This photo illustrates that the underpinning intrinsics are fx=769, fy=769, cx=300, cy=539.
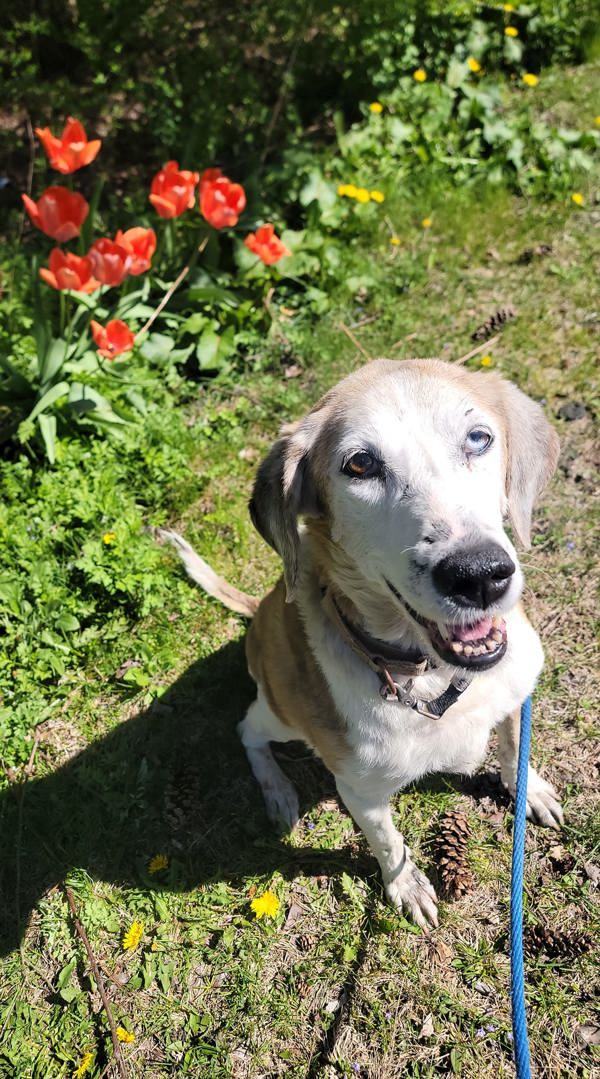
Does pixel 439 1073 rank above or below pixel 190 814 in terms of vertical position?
above

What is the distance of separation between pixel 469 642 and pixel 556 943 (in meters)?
1.57

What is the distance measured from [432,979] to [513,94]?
644 centimetres

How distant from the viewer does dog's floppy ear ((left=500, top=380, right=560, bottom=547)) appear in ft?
8.35

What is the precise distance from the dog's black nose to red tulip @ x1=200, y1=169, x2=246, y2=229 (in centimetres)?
304

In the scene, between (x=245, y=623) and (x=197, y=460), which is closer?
(x=245, y=623)

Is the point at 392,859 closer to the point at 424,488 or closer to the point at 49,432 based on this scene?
the point at 424,488

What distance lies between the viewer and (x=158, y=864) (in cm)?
345

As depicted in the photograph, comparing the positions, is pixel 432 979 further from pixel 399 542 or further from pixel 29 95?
pixel 29 95

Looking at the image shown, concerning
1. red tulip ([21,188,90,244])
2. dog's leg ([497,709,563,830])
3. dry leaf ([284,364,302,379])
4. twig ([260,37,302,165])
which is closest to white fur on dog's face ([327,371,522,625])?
dog's leg ([497,709,563,830])

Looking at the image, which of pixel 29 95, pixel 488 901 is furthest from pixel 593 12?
pixel 488 901

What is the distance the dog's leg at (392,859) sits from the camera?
278 cm

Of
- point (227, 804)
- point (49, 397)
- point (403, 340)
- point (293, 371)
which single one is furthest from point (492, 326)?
point (227, 804)

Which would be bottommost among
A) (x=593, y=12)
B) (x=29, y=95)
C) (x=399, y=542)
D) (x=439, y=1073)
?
(x=439, y=1073)

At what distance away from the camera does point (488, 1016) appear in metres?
2.88
